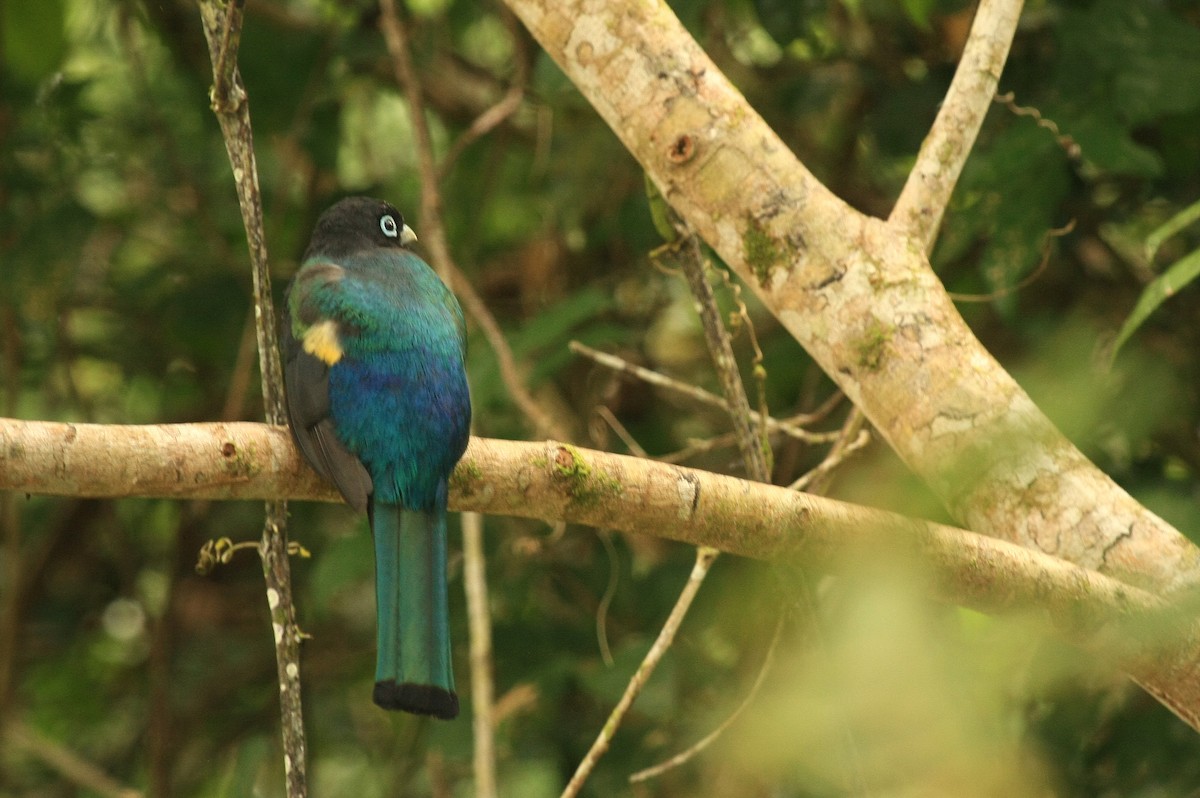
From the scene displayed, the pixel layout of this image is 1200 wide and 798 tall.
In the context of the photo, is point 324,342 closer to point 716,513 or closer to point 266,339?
point 266,339

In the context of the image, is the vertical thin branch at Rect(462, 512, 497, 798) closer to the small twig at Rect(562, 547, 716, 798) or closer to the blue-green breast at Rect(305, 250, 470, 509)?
the small twig at Rect(562, 547, 716, 798)

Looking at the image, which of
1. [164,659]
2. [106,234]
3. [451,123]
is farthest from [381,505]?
[106,234]

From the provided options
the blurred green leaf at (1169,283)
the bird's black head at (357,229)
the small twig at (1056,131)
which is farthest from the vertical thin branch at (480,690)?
the small twig at (1056,131)

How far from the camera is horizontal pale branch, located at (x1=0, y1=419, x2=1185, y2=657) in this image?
2.26 meters

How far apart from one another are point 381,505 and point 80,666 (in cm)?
310

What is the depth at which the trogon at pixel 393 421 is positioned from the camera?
7.75 ft

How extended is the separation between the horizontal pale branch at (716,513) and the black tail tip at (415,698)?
1.04 feet

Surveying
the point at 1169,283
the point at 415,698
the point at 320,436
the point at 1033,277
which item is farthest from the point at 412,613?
the point at 1033,277

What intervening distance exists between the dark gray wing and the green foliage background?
85 cm

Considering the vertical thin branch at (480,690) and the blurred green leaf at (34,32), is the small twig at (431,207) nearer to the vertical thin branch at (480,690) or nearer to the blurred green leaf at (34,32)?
the vertical thin branch at (480,690)

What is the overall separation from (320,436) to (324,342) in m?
0.32

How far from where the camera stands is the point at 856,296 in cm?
261

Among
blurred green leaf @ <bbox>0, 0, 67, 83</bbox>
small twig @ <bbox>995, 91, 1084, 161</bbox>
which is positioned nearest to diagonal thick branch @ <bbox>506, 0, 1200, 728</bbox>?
small twig @ <bbox>995, 91, 1084, 161</bbox>

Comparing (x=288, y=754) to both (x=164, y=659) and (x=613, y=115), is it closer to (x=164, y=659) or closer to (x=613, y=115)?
(x=613, y=115)
